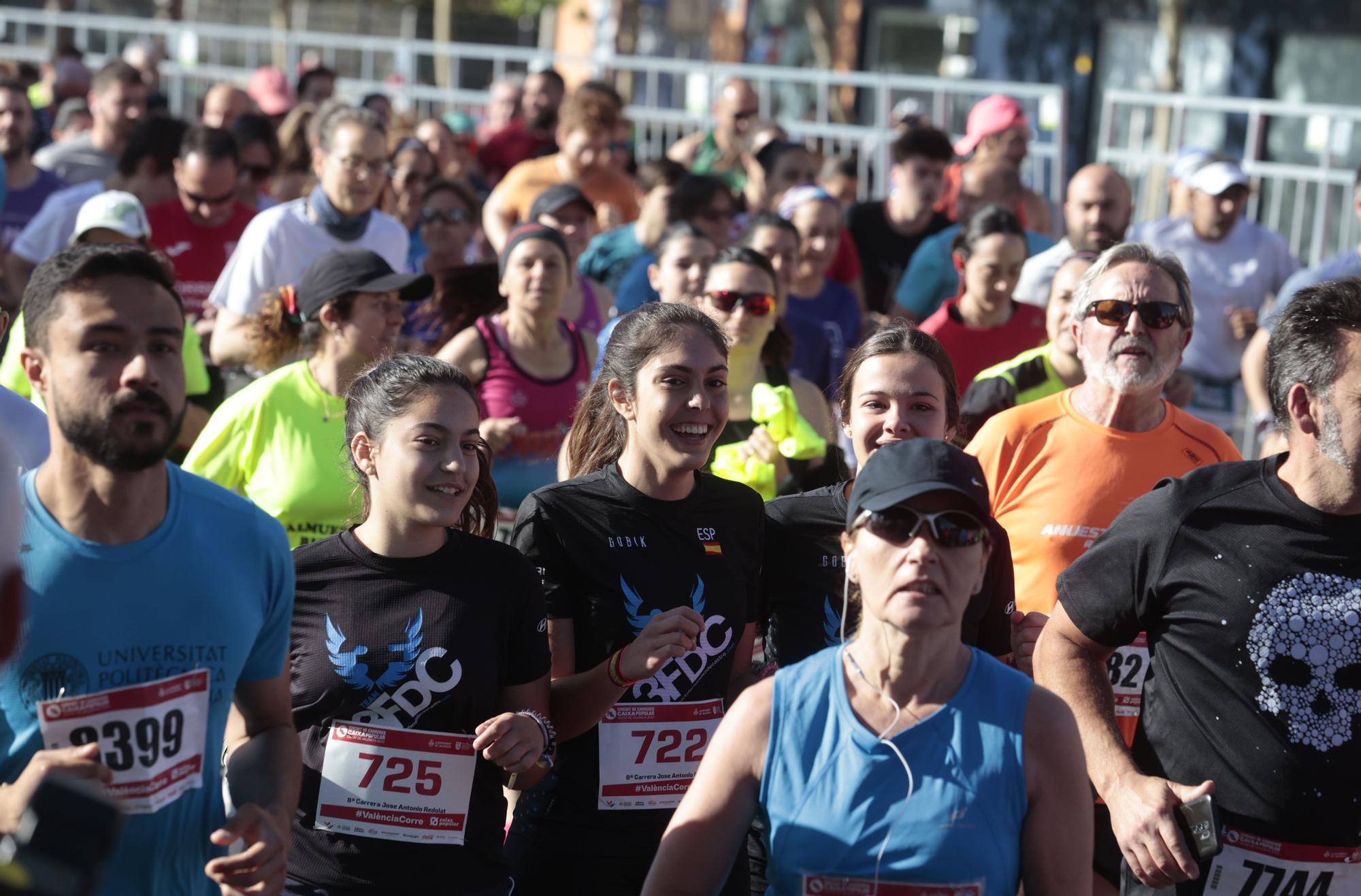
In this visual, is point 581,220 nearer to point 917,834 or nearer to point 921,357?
point 921,357

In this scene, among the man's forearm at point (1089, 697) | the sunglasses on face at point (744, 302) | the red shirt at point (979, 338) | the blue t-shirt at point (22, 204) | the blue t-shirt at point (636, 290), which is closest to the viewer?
the man's forearm at point (1089, 697)

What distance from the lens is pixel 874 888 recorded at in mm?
2711

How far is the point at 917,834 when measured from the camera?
8.89 ft

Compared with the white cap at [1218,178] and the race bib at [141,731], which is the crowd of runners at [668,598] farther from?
the white cap at [1218,178]

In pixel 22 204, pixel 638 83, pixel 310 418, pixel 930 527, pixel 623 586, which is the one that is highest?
pixel 638 83

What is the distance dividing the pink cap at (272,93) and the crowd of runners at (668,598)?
7.12 meters

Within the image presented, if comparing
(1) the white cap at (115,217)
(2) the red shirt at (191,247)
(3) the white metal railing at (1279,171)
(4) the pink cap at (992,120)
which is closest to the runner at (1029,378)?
(1) the white cap at (115,217)

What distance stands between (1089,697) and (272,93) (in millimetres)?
11445

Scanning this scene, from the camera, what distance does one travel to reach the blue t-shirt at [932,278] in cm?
864

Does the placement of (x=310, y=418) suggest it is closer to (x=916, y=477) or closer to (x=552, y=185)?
(x=916, y=477)

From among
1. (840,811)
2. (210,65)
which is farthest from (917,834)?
(210,65)

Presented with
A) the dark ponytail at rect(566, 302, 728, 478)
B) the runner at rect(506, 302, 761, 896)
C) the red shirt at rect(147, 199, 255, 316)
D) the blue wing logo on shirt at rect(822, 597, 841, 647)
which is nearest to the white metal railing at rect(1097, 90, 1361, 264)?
the red shirt at rect(147, 199, 255, 316)

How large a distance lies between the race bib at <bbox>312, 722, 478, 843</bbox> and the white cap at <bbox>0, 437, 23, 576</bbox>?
6.57ft

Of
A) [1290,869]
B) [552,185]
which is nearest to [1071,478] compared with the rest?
[1290,869]
